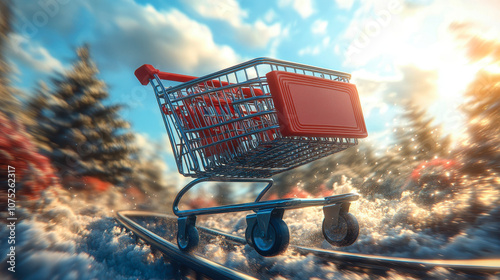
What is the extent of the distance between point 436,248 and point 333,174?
2.63m

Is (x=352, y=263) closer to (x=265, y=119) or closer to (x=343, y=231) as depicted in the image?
(x=343, y=231)

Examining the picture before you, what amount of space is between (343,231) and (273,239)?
59cm

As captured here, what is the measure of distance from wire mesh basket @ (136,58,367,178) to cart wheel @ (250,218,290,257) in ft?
1.24

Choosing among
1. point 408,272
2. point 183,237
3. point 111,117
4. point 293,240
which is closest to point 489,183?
point 408,272

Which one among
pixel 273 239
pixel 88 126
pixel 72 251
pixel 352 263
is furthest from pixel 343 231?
pixel 88 126

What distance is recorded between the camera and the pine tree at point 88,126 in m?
5.99

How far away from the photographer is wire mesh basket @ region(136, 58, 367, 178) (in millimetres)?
1316

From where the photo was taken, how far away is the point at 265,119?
5.45 feet

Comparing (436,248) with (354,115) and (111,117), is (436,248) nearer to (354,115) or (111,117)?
(354,115)

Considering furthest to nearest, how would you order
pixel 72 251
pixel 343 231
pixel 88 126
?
pixel 88 126
pixel 343 231
pixel 72 251

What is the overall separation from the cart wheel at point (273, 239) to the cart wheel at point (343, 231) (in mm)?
519

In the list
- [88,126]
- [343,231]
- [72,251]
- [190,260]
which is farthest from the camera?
[88,126]

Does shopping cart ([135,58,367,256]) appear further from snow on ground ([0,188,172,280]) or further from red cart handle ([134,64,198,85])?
snow on ground ([0,188,172,280])

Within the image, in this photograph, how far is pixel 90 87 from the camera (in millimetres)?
7270
